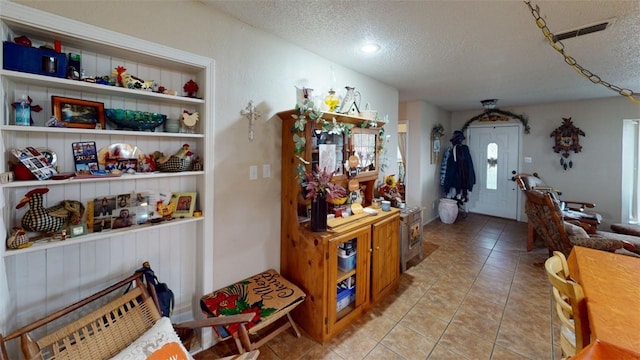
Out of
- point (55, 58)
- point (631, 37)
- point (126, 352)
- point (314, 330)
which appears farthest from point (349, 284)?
point (631, 37)

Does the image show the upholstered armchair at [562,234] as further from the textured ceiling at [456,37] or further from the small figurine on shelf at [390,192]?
the small figurine on shelf at [390,192]

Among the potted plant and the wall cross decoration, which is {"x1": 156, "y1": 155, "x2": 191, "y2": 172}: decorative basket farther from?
the potted plant

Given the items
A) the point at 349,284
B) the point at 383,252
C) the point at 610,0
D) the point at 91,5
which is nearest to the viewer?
the point at 91,5

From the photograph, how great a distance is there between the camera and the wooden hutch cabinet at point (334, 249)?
75.7 inches

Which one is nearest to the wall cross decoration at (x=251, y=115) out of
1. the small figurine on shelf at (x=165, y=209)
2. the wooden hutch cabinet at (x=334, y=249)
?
the wooden hutch cabinet at (x=334, y=249)

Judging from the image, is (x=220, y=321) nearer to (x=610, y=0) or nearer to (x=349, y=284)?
(x=349, y=284)

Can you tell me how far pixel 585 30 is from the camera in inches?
75.2

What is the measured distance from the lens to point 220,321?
1.38 metres

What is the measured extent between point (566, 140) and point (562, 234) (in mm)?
2635

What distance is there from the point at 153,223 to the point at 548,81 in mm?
4589

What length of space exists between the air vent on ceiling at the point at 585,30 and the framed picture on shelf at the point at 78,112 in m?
3.12

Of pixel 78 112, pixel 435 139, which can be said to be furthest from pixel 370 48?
pixel 435 139

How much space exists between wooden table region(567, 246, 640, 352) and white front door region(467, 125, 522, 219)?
4.21m

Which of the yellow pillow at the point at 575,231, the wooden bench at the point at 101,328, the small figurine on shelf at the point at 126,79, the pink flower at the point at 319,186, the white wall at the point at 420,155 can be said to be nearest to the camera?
the wooden bench at the point at 101,328
